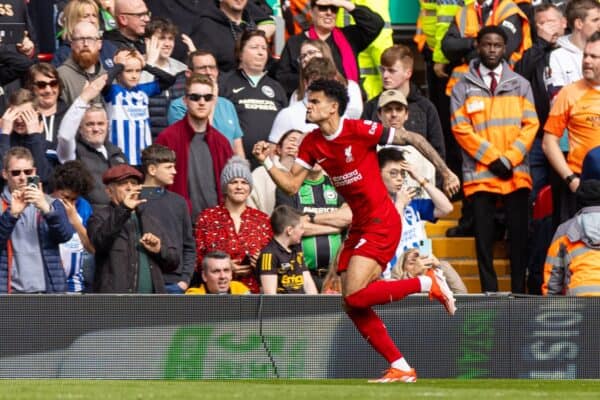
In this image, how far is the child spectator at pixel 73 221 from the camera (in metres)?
13.2

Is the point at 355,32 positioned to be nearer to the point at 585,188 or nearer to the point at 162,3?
the point at 162,3

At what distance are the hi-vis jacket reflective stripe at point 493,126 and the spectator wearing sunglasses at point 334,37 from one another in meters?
1.44

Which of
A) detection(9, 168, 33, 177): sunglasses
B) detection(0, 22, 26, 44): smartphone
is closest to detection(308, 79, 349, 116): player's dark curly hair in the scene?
detection(9, 168, 33, 177): sunglasses

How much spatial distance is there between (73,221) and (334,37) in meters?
4.34

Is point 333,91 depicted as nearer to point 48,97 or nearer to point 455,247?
point 48,97

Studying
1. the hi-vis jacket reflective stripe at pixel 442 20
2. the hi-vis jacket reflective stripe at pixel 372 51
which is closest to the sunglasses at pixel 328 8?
the hi-vis jacket reflective stripe at pixel 372 51

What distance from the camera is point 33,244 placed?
1280 centimetres

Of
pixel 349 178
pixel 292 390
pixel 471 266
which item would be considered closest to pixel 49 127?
pixel 349 178

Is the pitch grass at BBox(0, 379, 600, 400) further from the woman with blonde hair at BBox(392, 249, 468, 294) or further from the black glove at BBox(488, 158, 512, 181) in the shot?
the black glove at BBox(488, 158, 512, 181)

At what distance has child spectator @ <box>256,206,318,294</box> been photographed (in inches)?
520

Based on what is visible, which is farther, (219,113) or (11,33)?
(219,113)

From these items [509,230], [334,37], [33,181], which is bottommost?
[509,230]

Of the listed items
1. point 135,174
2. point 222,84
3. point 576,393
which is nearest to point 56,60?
point 222,84

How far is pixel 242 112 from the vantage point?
607 inches
